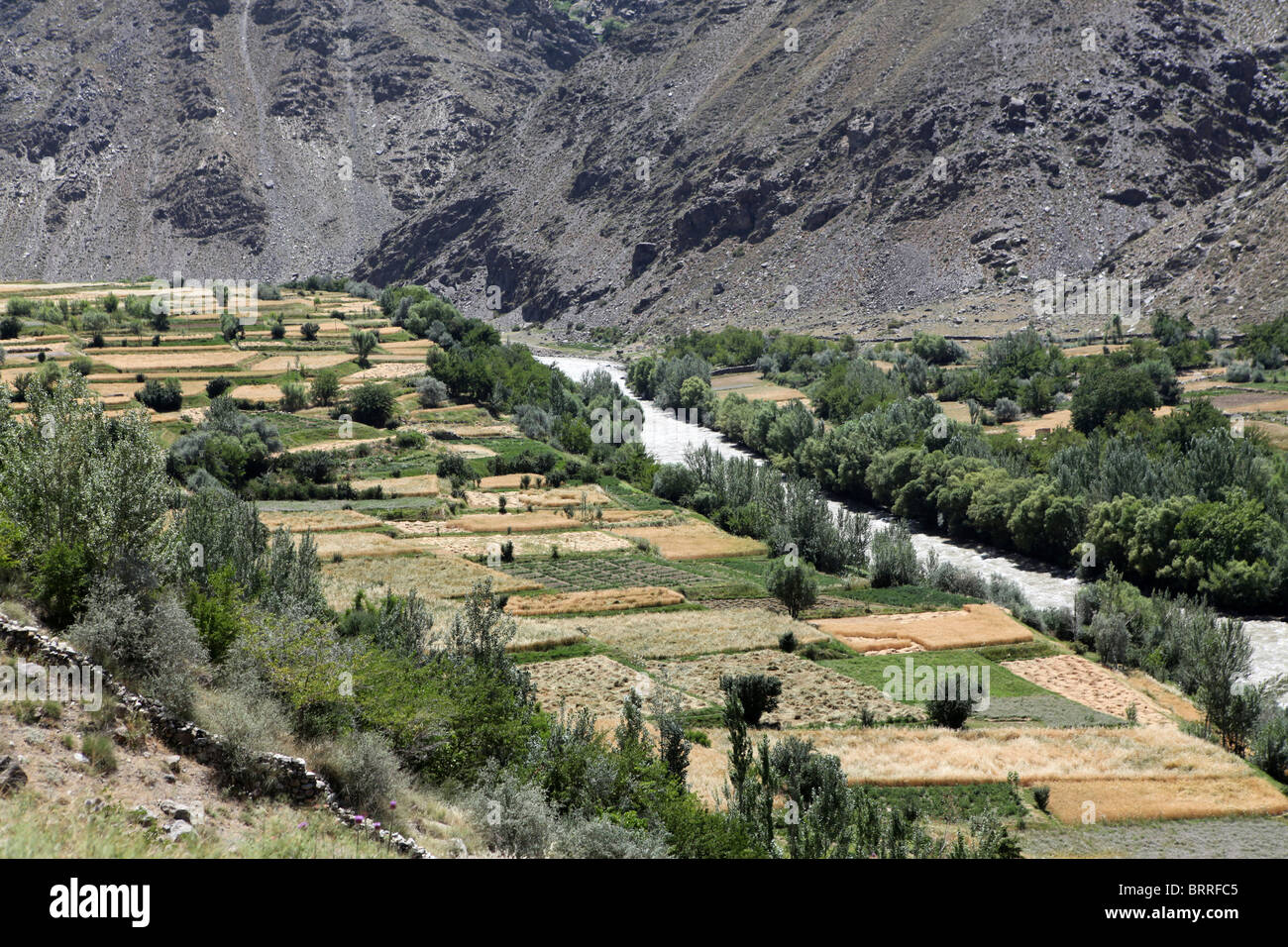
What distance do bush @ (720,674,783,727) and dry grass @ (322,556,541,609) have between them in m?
15.9

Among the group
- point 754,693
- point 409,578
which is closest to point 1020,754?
point 754,693

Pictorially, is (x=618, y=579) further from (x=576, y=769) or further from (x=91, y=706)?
(x=91, y=706)

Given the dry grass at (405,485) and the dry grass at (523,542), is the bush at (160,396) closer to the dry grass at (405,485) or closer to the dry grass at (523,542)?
the dry grass at (405,485)

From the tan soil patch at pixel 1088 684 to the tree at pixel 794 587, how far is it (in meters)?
10.5

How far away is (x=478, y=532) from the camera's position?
63.8 meters

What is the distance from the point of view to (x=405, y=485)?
73688 mm

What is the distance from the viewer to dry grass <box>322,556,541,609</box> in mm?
47750

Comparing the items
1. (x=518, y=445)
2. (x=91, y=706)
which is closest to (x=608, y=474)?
(x=518, y=445)

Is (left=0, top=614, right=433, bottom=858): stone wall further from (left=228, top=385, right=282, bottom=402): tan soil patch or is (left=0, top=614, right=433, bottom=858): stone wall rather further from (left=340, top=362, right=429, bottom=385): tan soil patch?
(left=340, top=362, right=429, bottom=385): tan soil patch

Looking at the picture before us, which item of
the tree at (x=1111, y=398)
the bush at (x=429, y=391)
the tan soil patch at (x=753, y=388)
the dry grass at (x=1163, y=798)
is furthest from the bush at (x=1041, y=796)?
the tan soil patch at (x=753, y=388)

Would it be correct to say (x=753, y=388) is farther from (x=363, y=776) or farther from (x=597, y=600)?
(x=363, y=776)

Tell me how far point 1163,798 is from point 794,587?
2318 cm

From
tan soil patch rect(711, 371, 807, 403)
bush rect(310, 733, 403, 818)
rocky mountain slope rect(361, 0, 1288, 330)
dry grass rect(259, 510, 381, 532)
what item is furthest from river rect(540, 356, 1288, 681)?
rocky mountain slope rect(361, 0, 1288, 330)

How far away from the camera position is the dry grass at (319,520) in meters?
61.8
